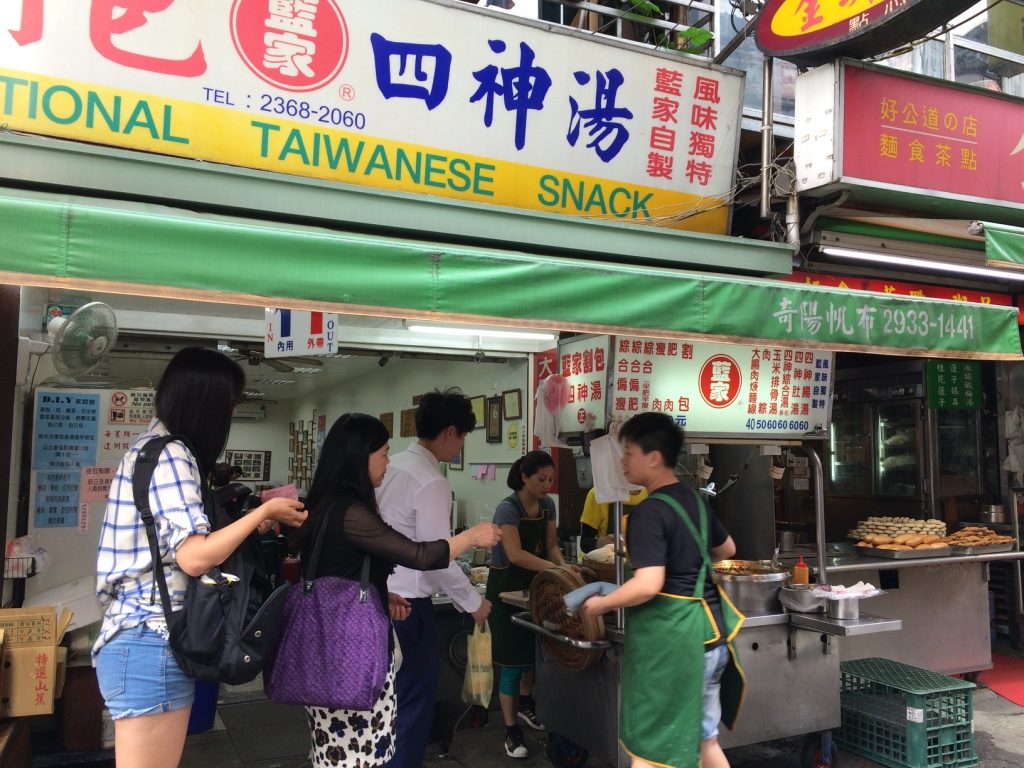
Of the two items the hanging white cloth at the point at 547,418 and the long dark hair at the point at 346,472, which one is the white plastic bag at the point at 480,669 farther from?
the long dark hair at the point at 346,472

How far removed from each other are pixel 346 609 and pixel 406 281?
121 cm

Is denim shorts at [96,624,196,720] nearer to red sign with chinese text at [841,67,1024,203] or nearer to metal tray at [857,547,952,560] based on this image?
red sign with chinese text at [841,67,1024,203]

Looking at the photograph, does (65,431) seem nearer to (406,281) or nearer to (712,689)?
(406,281)

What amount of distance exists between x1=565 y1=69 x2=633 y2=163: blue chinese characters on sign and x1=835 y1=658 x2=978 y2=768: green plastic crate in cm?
378

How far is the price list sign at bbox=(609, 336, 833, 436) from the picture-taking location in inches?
173

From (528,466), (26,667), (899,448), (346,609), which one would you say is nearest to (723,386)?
(528,466)

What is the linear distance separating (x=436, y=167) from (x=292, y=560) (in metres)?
6.34

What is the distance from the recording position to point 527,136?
502 centimetres

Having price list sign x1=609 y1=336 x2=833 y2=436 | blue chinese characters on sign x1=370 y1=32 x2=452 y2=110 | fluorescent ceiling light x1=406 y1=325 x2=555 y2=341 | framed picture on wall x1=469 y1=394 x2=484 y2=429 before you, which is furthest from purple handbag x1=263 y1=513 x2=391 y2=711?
framed picture on wall x1=469 y1=394 x2=484 y2=429

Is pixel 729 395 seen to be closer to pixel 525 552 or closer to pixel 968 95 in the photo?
pixel 525 552

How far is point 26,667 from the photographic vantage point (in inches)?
148

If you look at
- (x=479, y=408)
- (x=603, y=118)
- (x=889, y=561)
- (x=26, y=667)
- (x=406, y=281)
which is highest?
(x=603, y=118)

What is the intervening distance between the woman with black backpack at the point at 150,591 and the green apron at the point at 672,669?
1.77m

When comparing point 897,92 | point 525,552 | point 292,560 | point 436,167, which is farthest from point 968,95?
point 292,560
